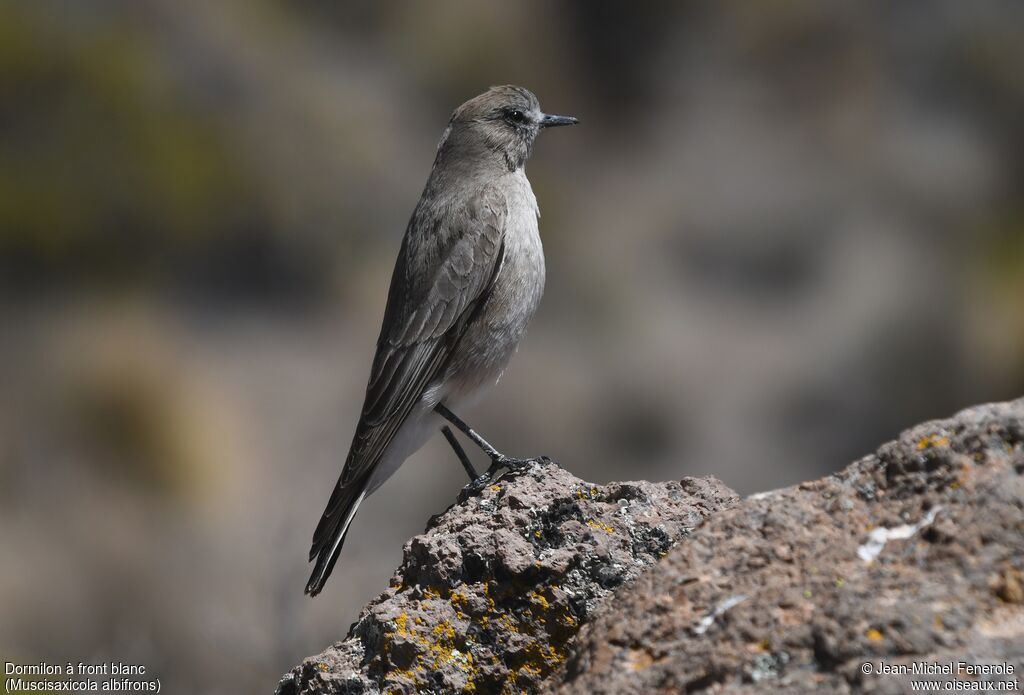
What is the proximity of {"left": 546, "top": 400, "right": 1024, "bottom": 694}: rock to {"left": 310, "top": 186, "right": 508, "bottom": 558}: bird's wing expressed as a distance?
2274mm

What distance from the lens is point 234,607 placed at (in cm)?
990

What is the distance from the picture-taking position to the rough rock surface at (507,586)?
373 centimetres

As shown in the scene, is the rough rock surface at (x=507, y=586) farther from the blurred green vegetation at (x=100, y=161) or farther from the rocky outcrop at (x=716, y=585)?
the blurred green vegetation at (x=100, y=161)

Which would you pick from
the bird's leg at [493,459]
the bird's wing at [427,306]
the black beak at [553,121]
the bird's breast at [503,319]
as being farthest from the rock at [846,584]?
the black beak at [553,121]

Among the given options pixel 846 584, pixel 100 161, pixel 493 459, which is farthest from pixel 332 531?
pixel 100 161

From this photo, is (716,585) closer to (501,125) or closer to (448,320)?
(448,320)

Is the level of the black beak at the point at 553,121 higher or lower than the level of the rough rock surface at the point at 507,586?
higher

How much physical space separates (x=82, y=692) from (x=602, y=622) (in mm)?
4288

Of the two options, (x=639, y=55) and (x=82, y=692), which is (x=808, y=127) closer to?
(x=639, y=55)

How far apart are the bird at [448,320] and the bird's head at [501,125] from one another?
1.07 feet

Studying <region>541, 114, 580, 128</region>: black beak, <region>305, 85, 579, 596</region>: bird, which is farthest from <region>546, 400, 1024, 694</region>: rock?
<region>541, 114, 580, 128</region>: black beak

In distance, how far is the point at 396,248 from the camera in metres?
13.5

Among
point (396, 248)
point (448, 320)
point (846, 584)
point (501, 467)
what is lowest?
point (846, 584)

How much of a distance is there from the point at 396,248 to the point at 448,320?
26.1ft
